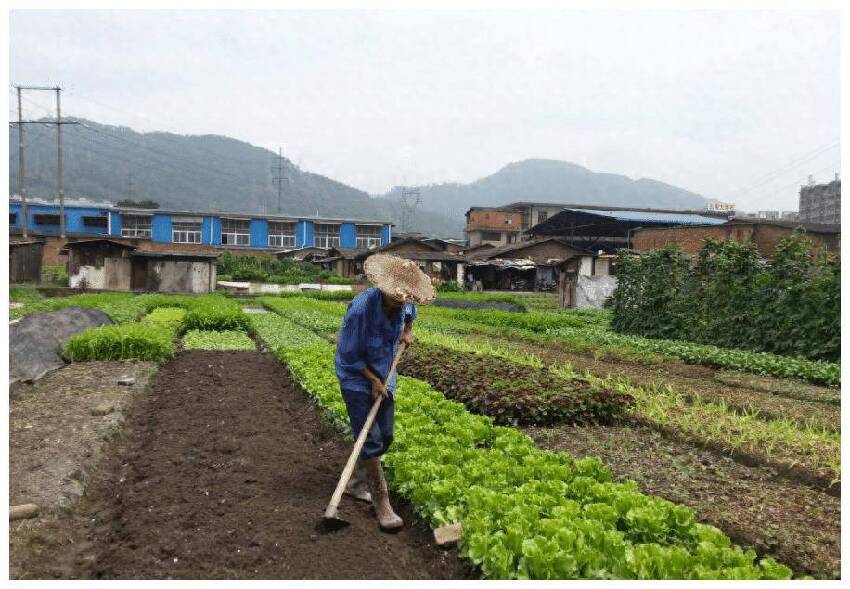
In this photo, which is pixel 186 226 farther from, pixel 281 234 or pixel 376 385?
pixel 376 385

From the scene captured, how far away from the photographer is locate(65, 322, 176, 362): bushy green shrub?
12.6m

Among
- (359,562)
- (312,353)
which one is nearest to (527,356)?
(312,353)

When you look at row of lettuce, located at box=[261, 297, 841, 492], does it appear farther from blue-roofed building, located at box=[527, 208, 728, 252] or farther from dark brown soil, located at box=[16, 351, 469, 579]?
blue-roofed building, located at box=[527, 208, 728, 252]

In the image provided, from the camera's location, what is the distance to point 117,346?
12.9m

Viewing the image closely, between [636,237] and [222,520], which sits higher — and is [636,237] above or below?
above

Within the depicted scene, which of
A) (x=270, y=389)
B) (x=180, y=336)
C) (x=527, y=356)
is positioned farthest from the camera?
(x=180, y=336)

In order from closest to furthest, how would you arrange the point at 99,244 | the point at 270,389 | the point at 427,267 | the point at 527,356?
the point at 270,389, the point at 527,356, the point at 99,244, the point at 427,267

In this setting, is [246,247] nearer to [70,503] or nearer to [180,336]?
[180,336]

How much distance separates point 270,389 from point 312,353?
5.87 ft

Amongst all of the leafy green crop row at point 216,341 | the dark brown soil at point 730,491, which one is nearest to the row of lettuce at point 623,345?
the leafy green crop row at point 216,341

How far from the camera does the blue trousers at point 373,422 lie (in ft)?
17.7

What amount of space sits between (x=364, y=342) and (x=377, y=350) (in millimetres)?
127

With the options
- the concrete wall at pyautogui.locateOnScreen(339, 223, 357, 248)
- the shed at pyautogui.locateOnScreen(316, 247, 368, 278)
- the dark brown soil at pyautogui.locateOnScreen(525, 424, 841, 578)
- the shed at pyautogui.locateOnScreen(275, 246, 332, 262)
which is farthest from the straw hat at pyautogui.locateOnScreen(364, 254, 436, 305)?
the concrete wall at pyautogui.locateOnScreen(339, 223, 357, 248)

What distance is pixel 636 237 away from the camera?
35.7 m
